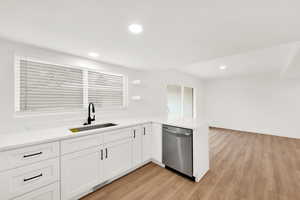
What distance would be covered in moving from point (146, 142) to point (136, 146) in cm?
26

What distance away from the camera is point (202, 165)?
2.19 meters

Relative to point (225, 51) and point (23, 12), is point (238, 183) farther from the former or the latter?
point (23, 12)

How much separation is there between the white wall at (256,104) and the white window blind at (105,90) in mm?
4759

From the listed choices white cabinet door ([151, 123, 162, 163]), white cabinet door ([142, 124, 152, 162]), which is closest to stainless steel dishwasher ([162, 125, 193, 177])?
white cabinet door ([151, 123, 162, 163])

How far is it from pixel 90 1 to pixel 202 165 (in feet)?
8.77

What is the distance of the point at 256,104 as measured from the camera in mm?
4887

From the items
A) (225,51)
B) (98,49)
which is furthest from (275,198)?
(98,49)

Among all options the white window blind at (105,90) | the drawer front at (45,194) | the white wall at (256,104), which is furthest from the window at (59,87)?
the white wall at (256,104)

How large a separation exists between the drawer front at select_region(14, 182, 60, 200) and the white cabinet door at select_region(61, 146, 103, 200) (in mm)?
60

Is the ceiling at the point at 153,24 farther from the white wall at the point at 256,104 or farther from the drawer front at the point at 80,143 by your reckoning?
the white wall at the point at 256,104

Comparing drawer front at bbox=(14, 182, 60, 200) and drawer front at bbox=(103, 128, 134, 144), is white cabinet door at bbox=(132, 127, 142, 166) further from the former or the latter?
drawer front at bbox=(14, 182, 60, 200)

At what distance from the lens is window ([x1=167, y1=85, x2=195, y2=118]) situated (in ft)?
14.2

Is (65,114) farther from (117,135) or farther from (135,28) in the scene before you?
(135,28)

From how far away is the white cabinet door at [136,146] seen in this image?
7.69 ft
